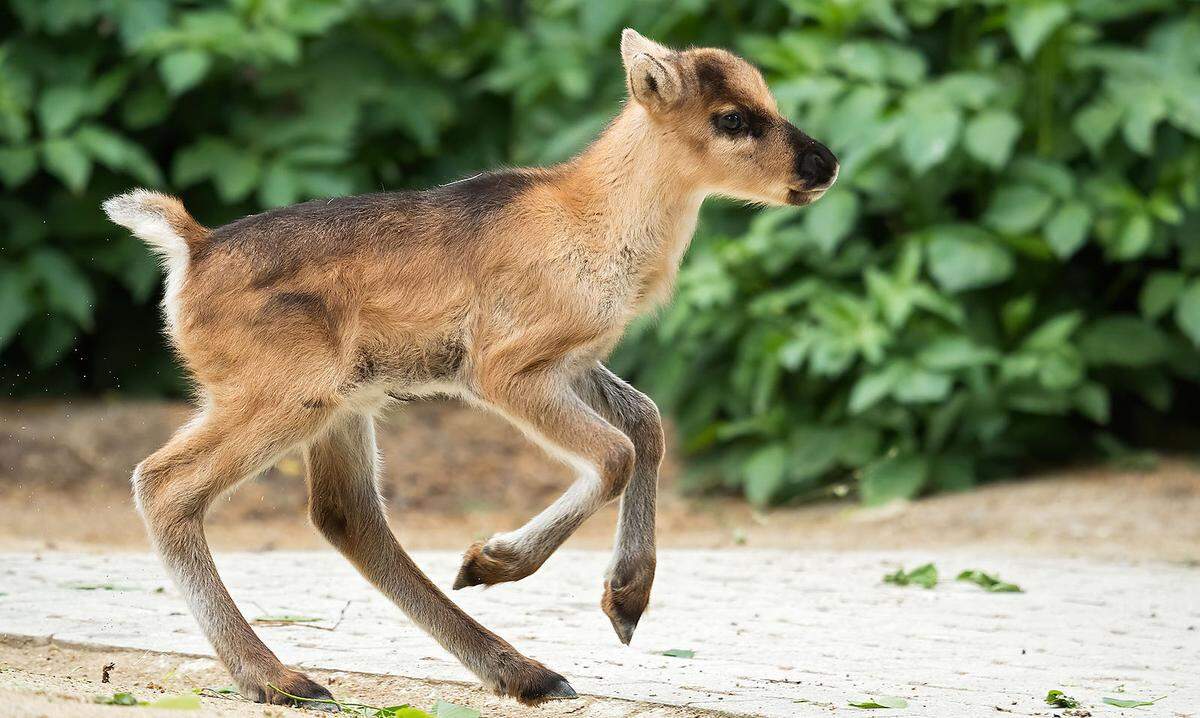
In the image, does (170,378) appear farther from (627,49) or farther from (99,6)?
(627,49)

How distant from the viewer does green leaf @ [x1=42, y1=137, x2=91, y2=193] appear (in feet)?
29.9

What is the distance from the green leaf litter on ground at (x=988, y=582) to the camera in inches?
243

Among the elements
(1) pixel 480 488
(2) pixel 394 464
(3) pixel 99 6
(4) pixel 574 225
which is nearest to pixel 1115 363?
(1) pixel 480 488

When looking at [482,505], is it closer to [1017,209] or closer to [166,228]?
[1017,209]

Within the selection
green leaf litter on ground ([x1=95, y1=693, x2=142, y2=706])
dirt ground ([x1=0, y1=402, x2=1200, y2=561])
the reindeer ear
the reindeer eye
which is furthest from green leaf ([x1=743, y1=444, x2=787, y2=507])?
green leaf litter on ground ([x1=95, y1=693, x2=142, y2=706])

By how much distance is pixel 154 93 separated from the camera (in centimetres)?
1022

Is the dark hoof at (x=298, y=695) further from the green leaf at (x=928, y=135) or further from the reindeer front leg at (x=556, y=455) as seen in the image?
the green leaf at (x=928, y=135)

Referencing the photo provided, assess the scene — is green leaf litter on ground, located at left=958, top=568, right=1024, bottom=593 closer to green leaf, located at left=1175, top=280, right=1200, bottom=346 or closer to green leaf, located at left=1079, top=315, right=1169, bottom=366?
green leaf, located at left=1175, top=280, right=1200, bottom=346

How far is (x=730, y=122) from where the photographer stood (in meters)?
4.96

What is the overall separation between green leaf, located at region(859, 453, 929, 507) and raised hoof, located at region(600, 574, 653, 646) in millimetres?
4481

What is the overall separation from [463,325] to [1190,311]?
18.1 ft

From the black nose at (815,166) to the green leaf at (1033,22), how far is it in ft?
12.2

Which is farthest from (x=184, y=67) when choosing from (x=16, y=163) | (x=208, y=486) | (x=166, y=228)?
(x=208, y=486)

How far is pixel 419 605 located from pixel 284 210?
54.6 inches
